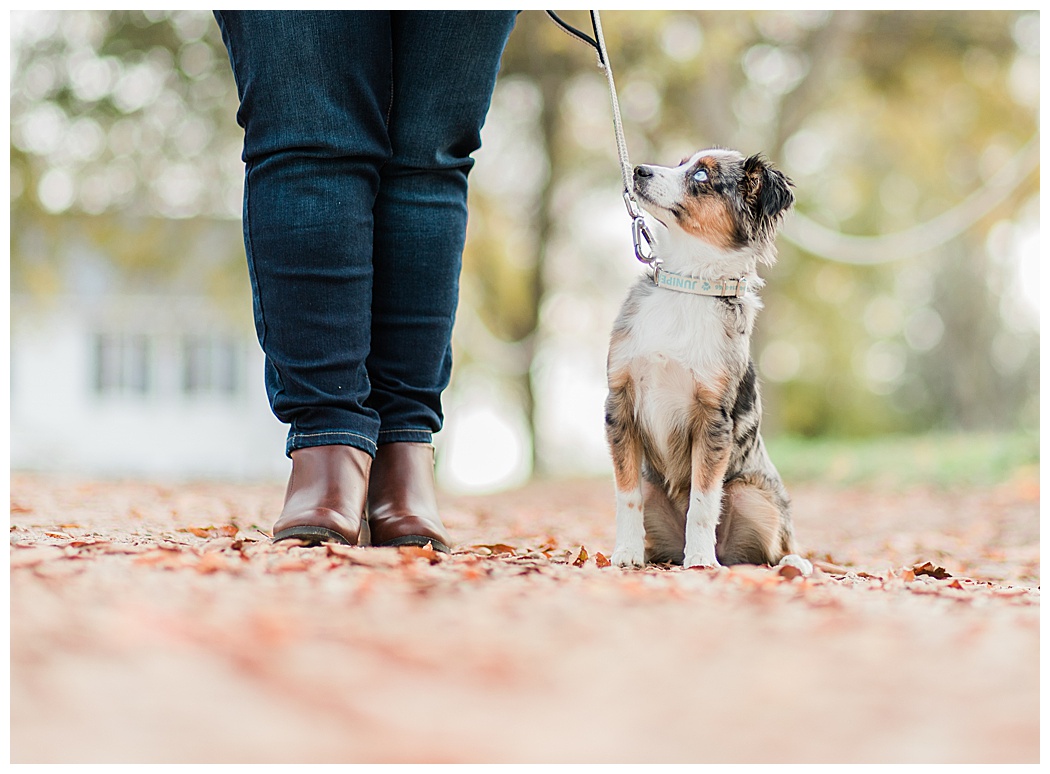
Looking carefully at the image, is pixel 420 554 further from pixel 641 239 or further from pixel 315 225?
pixel 641 239

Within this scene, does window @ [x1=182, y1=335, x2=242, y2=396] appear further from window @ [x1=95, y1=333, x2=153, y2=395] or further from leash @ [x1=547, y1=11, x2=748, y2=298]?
leash @ [x1=547, y1=11, x2=748, y2=298]

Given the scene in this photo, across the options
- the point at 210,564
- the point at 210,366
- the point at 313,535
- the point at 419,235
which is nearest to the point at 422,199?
the point at 419,235

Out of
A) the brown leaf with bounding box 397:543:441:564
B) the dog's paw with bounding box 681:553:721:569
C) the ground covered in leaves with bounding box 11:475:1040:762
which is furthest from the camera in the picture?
the dog's paw with bounding box 681:553:721:569

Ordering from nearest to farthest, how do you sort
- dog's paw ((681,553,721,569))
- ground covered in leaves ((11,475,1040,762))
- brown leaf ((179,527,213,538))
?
1. ground covered in leaves ((11,475,1040,762))
2. dog's paw ((681,553,721,569))
3. brown leaf ((179,527,213,538))

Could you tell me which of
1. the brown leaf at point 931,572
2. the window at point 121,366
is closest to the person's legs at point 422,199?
the brown leaf at point 931,572

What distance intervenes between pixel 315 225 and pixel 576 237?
15.1 meters

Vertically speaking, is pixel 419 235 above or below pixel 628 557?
above

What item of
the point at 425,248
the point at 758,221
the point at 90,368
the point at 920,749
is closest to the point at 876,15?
the point at 758,221

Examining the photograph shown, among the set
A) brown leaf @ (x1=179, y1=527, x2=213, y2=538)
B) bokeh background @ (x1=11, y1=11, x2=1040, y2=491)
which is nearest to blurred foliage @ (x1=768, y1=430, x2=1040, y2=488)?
bokeh background @ (x1=11, y1=11, x2=1040, y2=491)

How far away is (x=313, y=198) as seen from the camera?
8.33 ft

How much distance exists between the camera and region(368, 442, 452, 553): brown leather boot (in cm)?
263

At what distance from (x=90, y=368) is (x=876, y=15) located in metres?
16.1

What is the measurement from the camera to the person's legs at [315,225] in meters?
2.50

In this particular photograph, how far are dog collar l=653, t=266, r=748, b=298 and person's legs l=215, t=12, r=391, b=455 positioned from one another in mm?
868
